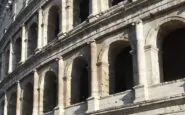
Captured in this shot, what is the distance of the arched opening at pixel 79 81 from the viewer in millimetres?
18047

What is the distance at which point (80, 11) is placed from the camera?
2003 cm

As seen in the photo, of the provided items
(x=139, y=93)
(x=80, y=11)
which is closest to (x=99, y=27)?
(x=80, y=11)

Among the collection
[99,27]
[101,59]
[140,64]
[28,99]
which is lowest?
[140,64]

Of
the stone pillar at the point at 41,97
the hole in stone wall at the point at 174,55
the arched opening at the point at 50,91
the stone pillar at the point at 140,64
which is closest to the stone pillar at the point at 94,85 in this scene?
the stone pillar at the point at 140,64

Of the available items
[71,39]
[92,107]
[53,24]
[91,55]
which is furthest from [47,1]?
[92,107]

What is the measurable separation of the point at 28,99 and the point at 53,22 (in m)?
3.84

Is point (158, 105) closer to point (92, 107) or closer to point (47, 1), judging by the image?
point (92, 107)

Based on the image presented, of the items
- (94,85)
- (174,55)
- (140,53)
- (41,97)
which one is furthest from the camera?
(41,97)

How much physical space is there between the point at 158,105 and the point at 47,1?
9169 millimetres

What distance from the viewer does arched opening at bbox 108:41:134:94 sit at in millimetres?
16750

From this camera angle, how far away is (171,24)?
602 inches

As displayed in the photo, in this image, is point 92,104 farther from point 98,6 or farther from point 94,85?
point 98,6

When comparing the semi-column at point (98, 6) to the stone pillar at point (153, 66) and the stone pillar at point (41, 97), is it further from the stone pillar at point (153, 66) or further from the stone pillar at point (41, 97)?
the stone pillar at point (41, 97)

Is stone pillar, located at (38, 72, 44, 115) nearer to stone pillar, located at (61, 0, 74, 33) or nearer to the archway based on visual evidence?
stone pillar, located at (61, 0, 74, 33)
